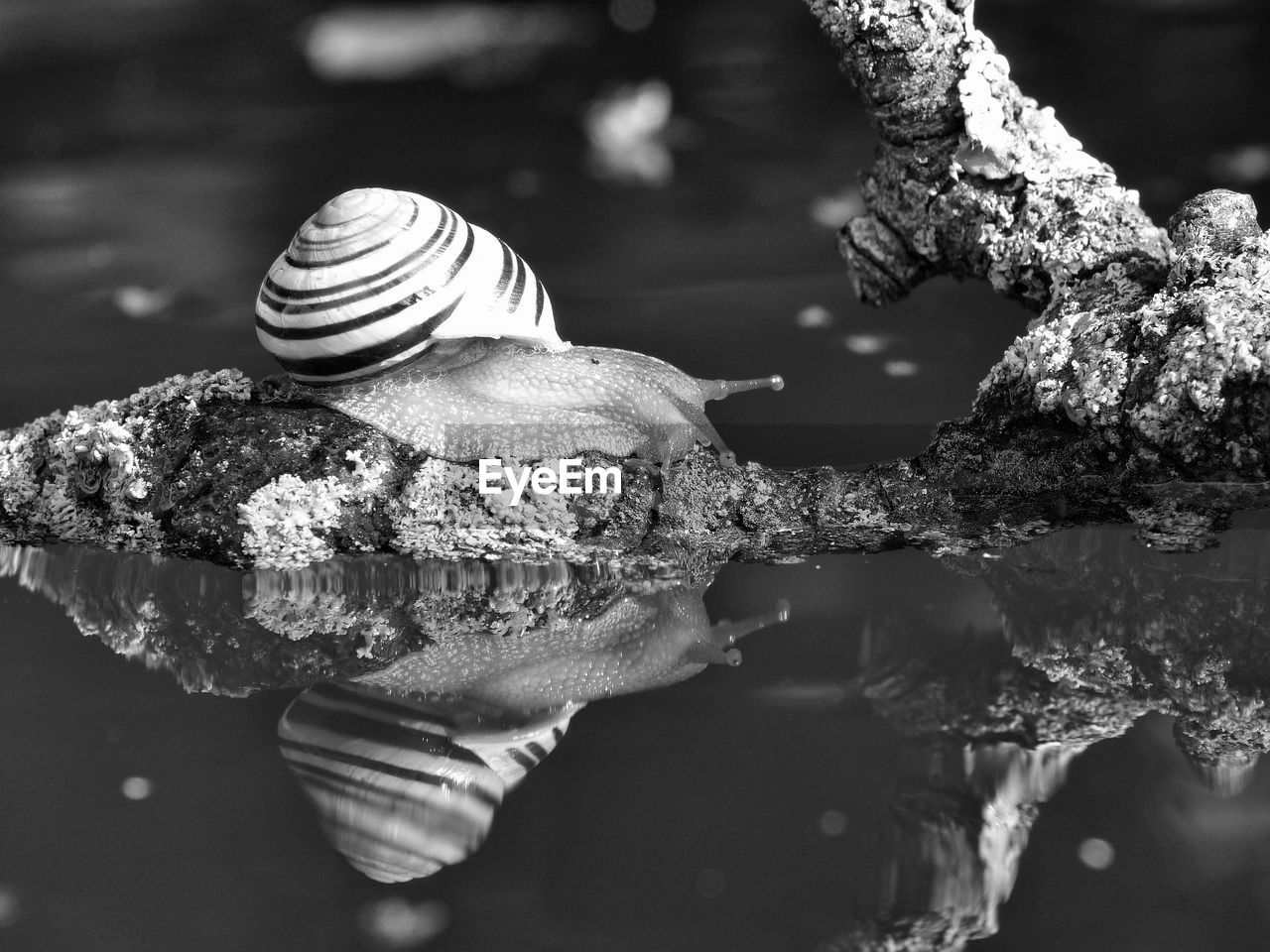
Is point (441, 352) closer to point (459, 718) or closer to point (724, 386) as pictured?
point (724, 386)

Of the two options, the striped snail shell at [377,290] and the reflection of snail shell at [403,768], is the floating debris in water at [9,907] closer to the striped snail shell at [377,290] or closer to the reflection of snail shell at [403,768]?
the reflection of snail shell at [403,768]

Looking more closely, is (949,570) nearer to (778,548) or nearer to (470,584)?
(778,548)

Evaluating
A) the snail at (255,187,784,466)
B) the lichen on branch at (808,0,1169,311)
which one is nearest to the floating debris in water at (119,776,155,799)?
the snail at (255,187,784,466)

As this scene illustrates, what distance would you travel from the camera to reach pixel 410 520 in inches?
82.9

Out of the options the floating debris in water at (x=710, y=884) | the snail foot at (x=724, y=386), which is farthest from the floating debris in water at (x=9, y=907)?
the snail foot at (x=724, y=386)

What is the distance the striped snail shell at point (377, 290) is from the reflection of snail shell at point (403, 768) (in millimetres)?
788

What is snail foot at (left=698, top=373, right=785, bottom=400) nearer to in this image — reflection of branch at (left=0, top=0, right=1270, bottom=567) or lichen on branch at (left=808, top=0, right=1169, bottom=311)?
reflection of branch at (left=0, top=0, right=1270, bottom=567)

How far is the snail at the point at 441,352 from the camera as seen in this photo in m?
2.17

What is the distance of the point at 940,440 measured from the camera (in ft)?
7.06

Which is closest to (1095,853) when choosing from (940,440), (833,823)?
(833,823)

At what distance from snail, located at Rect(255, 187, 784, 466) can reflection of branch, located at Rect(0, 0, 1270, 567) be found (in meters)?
0.09

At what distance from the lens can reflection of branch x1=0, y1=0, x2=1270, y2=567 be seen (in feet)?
6.33

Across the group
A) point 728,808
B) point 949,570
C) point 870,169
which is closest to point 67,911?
point 728,808

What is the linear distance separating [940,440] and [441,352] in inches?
39.2
